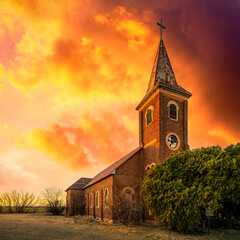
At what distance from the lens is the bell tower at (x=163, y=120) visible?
23831 millimetres

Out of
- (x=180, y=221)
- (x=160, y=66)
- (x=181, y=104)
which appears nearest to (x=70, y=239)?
(x=180, y=221)

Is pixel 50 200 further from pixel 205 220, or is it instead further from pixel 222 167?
pixel 222 167

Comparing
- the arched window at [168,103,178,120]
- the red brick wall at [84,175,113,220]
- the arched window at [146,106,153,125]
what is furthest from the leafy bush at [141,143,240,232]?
the arched window at [146,106,153,125]

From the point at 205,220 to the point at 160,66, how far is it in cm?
1843

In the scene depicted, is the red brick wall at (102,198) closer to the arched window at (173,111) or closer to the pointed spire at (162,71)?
the arched window at (173,111)

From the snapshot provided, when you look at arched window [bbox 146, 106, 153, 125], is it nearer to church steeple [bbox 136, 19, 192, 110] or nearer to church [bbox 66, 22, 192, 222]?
church [bbox 66, 22, 192, 222]

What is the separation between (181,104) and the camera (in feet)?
86.3

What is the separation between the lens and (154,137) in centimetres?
2450

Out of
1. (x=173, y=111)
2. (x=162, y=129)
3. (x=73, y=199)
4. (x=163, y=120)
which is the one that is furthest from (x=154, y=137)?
(x=73, y=199)

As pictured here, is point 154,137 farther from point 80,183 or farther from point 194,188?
point 80,183

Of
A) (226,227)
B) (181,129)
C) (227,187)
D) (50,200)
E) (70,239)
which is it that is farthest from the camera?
(50,200)

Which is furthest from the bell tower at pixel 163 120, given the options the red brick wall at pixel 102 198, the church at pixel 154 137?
the red brick wall at pixel 102 198

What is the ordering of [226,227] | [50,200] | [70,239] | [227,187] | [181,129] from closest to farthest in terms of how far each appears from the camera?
[70,239] → [227,187] → [226,227] → [181,129] → [50,200]

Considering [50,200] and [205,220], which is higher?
[205,220]
